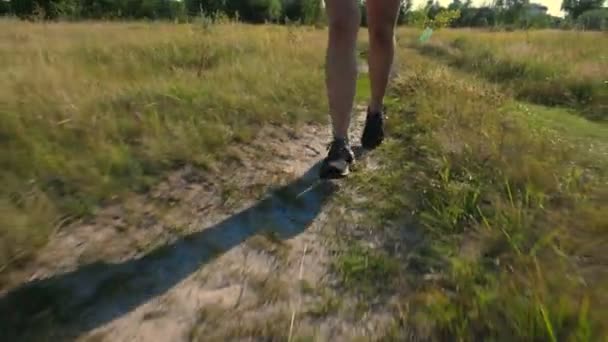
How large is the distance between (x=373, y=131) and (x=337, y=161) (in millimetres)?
545

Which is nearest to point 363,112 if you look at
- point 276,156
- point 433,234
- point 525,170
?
point 276,156

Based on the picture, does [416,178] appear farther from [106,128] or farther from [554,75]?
[554,75]

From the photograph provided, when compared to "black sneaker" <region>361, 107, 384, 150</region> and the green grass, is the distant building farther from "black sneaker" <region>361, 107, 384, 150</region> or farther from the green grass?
the green grass

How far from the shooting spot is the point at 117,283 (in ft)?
4.16

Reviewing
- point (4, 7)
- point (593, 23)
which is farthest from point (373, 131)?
point (4, 7)

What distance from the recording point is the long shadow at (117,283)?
3.60 feet

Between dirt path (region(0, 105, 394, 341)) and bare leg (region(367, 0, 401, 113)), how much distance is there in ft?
2.48

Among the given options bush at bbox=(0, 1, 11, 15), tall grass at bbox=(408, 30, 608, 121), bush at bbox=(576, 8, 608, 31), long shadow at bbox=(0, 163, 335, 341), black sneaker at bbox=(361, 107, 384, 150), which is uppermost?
black sneaker at bbox=(361, 107, 384, 150)

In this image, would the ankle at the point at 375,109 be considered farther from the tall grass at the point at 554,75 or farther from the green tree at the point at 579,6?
the green tree at the point at 579,6

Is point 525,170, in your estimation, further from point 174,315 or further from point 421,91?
point 421,91

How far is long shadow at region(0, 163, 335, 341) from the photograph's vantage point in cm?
110

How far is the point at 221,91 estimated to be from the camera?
2.90 metres

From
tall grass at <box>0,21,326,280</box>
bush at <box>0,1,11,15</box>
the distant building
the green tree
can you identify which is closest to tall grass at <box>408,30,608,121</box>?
tall grass at <box>0,21,326,280</box>

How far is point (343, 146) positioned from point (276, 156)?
1.23 feet
